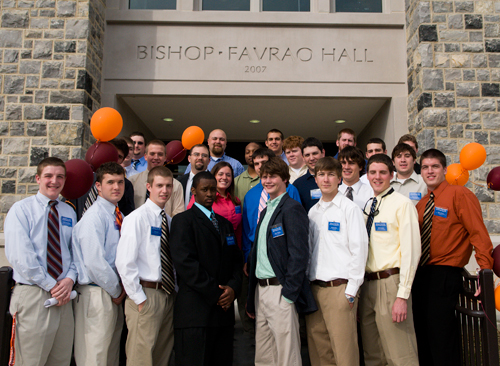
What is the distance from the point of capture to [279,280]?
3176 millimetres

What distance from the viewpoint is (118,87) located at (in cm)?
742

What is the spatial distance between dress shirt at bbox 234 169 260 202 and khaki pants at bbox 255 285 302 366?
1612 mm

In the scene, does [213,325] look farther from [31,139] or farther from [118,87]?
[118,87]

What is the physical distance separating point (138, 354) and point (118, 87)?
5581mm

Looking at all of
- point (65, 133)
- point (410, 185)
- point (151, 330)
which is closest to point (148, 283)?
point (151, 330)

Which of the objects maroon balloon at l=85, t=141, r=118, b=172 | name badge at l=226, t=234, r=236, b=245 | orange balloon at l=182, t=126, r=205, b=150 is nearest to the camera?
name badge at l=226, t=234, r=236, b=245

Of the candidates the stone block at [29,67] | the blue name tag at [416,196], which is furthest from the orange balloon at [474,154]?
the stone block at [29,67]

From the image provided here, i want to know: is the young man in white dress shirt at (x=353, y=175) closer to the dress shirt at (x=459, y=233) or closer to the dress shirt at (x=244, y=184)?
the dress shirt at (x=459, y=233)

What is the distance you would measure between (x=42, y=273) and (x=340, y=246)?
2.32m

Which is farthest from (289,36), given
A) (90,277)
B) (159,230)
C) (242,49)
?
(90,277)

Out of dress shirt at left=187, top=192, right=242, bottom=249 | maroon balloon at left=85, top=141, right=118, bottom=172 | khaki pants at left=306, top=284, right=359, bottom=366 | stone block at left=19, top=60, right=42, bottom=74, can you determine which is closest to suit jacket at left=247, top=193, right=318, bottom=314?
khaki pants at left=306, top=284, right=359, bottom=366

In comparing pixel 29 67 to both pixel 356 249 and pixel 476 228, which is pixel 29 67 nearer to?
pixel 356 249

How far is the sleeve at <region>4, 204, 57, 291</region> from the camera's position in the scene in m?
2.99

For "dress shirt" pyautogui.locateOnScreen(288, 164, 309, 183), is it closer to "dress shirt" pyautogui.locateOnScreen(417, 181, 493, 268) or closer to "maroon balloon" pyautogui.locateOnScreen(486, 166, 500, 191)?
"dress shirt" pyautogui.locateOnScreen(417, 181, 493, 268)
